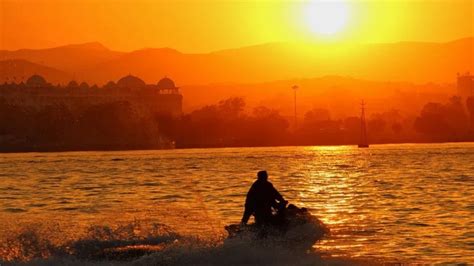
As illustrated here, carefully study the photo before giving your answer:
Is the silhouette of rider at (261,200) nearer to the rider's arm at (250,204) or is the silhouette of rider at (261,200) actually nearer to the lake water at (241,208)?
the rider's arm at (250,204)

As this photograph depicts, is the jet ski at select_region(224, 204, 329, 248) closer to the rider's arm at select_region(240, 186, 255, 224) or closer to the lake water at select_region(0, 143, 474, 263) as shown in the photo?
the rider's arm at select_region(240, 186, 255, 224)

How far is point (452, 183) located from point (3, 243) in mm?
35945

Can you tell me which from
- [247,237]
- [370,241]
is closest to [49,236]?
[247,237]

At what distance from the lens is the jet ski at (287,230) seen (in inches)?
1031

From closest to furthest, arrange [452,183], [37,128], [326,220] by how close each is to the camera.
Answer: [326,220] → [452,183] → [37,128]

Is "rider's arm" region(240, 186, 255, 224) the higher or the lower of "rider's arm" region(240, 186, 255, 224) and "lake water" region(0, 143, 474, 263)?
the higher

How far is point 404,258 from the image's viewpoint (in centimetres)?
2525

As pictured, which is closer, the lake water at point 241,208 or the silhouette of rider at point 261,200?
the silhouette of rider at point 261,200

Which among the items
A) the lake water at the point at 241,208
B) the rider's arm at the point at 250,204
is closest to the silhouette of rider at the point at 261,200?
the rider's arm at the point at 250,204

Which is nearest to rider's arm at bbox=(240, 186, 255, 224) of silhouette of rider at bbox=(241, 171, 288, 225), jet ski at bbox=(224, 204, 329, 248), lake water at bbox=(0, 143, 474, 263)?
silhouette of rider at bbox=(241, 171, 288, 225)

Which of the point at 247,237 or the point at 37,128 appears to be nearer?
the point at 247,237

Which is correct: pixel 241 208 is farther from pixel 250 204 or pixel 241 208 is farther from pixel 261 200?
pixel 261 200

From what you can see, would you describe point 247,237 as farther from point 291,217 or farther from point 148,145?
point 148,145

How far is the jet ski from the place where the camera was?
85.9ft
